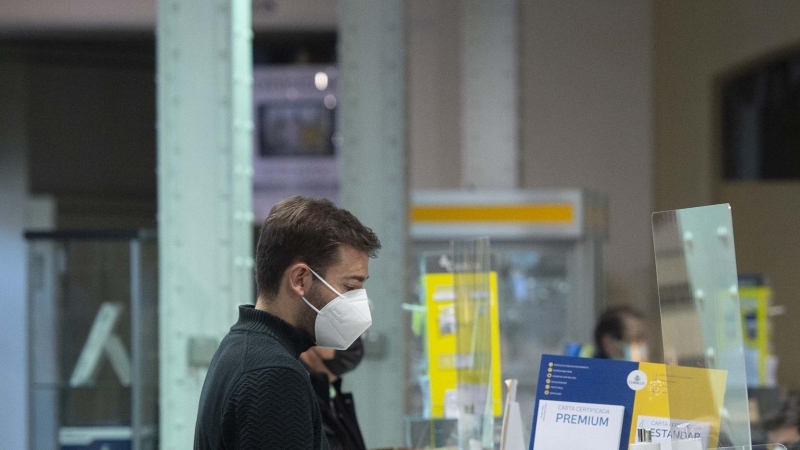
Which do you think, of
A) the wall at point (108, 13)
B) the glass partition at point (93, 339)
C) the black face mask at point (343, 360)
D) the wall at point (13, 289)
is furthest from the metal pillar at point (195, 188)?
the wall at point (108, 13)

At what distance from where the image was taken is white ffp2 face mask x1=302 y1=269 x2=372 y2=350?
79.5 inches

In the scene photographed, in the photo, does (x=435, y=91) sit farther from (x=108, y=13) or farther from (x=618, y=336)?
(x=618, y=336)

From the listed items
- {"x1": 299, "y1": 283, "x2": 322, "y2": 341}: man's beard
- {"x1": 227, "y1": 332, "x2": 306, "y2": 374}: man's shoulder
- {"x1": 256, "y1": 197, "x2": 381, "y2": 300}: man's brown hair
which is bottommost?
{"x1": 227, "y1": 332, "x2": 306, "y2": 374}: man's shoulder

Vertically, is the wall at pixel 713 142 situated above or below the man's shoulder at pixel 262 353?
above

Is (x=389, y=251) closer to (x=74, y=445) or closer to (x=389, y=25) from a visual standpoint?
(x=389, y=25)

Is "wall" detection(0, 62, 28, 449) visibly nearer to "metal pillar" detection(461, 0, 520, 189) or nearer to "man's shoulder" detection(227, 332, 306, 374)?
"metal pillar" detection(461, 0, 520, 189)

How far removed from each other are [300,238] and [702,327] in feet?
3.34

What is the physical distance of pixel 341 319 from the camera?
206 cm

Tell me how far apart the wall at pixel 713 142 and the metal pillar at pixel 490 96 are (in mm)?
3323

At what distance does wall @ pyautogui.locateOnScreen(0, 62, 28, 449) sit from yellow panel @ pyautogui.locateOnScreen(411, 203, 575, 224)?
3.05 m

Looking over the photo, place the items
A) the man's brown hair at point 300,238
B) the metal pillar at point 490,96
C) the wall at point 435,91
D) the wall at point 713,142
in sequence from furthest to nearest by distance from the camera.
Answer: the wall at point 713,142 → the wall at point 435,91 → the metal pillar at point 490,96 → the man's brown hair at point 300,238

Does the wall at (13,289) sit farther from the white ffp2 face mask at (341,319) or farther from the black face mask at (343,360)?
the white ffp2 face mask at (341,319)

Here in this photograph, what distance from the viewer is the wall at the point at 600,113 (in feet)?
38.6

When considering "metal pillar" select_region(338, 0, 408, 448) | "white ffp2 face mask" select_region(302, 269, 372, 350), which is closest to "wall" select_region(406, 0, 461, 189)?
"metal pillar" select_region(338, 0, 408, 448)
